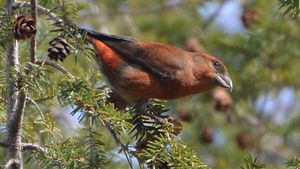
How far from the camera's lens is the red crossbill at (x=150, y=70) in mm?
4312

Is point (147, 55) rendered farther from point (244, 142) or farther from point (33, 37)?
point (244, 142)

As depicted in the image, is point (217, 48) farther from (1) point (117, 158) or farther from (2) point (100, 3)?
(1) point (117, 158)

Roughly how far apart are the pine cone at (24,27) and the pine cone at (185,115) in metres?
3.43

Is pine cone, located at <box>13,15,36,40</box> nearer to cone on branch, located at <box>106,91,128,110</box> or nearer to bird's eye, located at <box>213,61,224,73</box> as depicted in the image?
cone on branch, located at <box>106,91,128,110</box>

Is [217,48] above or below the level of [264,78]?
above

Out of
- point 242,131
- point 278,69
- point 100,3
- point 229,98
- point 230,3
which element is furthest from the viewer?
point 230,3

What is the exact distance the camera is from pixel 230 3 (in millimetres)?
8516

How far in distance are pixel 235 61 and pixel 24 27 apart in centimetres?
372

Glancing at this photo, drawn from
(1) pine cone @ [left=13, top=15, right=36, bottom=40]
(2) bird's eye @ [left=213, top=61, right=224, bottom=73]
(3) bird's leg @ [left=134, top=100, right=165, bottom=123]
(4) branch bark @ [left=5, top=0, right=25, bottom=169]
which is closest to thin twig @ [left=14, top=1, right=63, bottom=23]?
(4) branch bark @ [left=5, top=0, right=25, bottom=169]

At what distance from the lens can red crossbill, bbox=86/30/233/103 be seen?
4.31m

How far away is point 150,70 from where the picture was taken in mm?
4488

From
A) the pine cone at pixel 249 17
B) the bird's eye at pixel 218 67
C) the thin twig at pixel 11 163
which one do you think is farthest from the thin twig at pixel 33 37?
the pine cone at pixel 249 17

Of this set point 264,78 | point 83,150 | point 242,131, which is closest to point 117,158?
point 83,150

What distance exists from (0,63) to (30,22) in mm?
880
